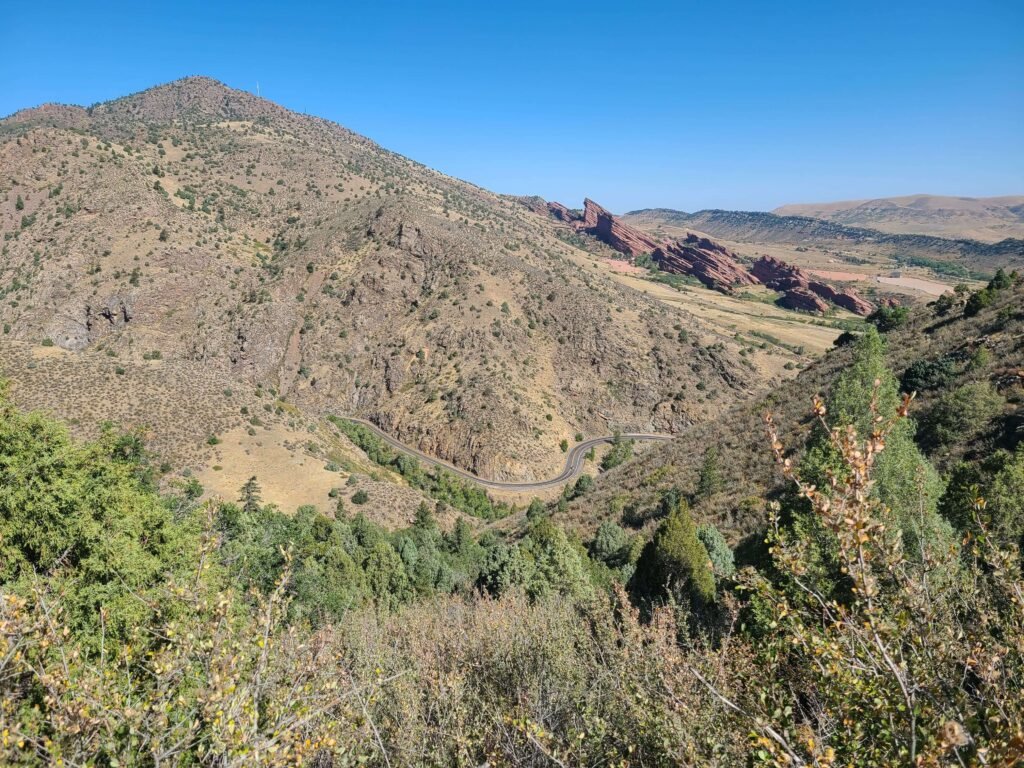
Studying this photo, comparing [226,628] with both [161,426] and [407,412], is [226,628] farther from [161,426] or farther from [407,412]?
[407,412]

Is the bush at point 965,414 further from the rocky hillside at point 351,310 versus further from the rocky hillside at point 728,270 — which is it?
the rocky hillside at point 728,270

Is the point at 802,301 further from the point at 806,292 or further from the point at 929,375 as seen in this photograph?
the point at 929,375

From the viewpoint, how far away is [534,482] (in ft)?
213

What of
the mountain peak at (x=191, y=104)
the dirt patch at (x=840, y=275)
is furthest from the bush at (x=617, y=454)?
the mountain peak at (x=191, y=104)

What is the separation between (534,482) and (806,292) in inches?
4890

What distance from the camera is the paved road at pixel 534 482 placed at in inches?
2525

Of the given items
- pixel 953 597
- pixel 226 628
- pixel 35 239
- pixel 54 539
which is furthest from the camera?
pixel 35 239

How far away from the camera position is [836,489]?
158 inches

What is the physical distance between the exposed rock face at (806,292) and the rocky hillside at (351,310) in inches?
2797

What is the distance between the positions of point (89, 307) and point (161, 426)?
147ft

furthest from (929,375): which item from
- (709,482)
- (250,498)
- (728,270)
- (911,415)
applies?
(728,270)

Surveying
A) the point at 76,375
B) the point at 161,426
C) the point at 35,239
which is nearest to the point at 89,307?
the point at 35,239

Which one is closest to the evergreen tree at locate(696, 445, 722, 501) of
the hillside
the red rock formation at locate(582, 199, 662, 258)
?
the hillside

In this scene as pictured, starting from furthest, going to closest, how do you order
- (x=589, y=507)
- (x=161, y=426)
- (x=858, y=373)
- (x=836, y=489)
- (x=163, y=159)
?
(x=163, y=159), (x=161, y=426), (x=589, y=507), (x=858, y=373), (x=836, y=489)
